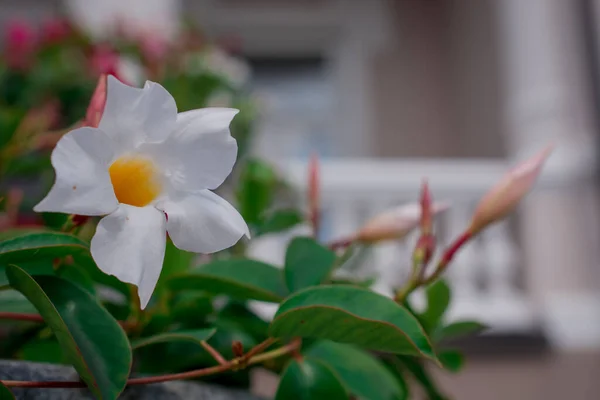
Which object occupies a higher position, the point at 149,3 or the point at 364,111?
the point at 149,3

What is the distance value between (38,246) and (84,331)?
0.04 m

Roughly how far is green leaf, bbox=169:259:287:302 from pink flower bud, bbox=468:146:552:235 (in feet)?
0.38

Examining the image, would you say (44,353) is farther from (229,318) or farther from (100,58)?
(100,58)

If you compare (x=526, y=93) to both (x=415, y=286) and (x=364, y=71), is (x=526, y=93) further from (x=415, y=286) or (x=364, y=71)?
(x=415, y=286)

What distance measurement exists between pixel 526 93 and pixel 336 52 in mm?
1678

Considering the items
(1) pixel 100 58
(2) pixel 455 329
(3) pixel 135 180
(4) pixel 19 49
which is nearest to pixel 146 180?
(3) pixel 135 180

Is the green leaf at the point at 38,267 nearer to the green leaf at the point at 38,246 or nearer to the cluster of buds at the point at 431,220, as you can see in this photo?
the green leaf at the point at 38,246

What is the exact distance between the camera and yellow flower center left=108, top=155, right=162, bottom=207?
20 centimetres

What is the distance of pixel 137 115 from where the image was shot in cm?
18

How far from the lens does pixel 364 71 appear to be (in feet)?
12.7

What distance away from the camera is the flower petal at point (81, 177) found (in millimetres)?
156

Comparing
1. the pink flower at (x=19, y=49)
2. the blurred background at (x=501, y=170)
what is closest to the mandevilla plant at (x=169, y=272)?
the blurred background at (x=501, y=170)

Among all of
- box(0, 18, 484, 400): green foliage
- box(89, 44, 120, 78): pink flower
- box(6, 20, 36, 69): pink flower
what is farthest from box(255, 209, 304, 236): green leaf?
box(6, 20, 36, 69): pink flower

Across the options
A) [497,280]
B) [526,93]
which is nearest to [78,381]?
[497,280]
